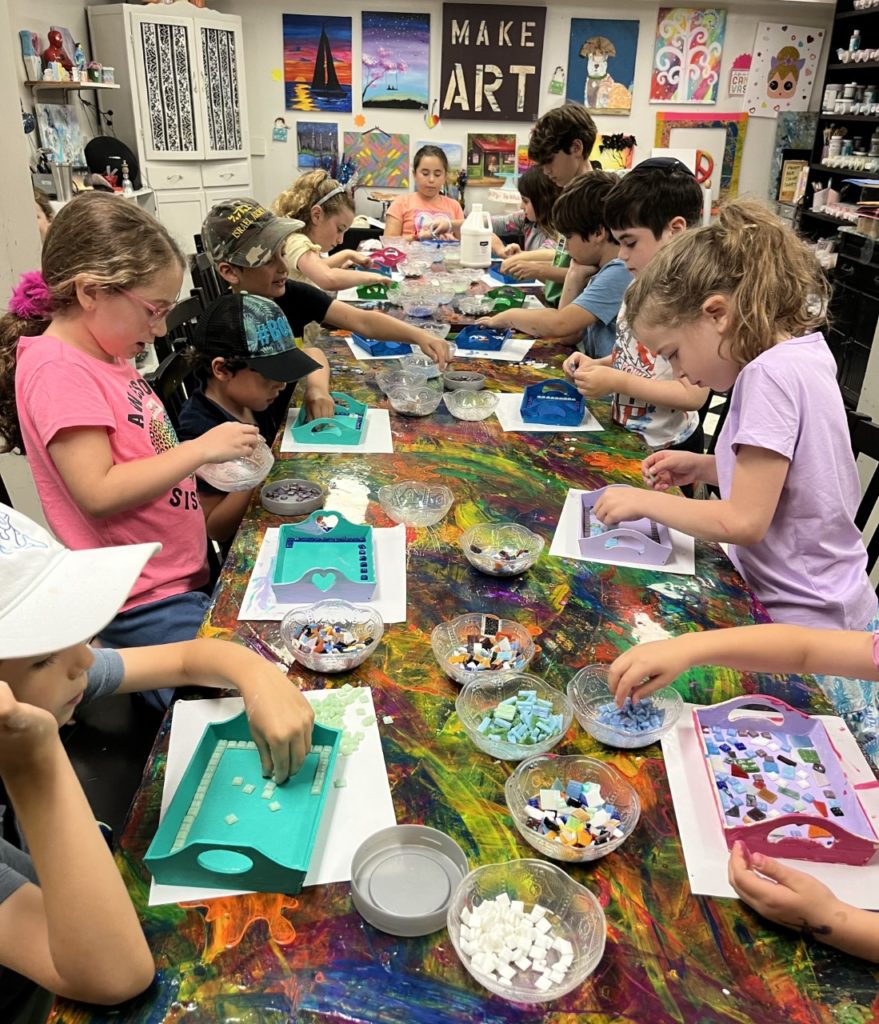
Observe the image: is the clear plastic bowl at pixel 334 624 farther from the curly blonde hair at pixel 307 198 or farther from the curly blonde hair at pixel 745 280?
the curly blonde hair at pixel 307 198

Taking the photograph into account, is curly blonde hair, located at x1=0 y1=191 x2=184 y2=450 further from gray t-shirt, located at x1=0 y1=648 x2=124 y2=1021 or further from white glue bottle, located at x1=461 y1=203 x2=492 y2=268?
white glue bottle, located at x1=461 y1=203 x2=492 y2=268

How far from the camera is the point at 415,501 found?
5.11 ft

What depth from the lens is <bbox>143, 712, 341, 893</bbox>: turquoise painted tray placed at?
30.0 inches

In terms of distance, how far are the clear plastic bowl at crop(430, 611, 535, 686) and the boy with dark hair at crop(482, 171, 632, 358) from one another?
1499mm

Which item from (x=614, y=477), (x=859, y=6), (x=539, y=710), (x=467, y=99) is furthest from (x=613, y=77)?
(x=539, y=710)

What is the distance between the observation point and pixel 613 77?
566 centimetres

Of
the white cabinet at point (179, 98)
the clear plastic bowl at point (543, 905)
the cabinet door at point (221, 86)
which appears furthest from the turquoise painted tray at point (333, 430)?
the cabinet door at point (221, 86)

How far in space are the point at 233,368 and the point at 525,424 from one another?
712 millimetres

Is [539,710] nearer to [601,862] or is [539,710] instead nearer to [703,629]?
[601,862]

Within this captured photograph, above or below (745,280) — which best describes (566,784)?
below

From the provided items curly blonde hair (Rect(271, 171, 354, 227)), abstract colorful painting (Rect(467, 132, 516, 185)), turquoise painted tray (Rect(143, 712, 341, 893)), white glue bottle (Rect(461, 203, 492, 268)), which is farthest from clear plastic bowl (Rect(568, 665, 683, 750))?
abstract colorful painting (Rect(467, 132, 516, 185))

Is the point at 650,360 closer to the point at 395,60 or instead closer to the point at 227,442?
the point at 227,442

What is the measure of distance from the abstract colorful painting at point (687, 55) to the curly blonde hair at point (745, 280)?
16.7ft

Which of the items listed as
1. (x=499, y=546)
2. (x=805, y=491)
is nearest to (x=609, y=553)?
(x=499, y=546)
